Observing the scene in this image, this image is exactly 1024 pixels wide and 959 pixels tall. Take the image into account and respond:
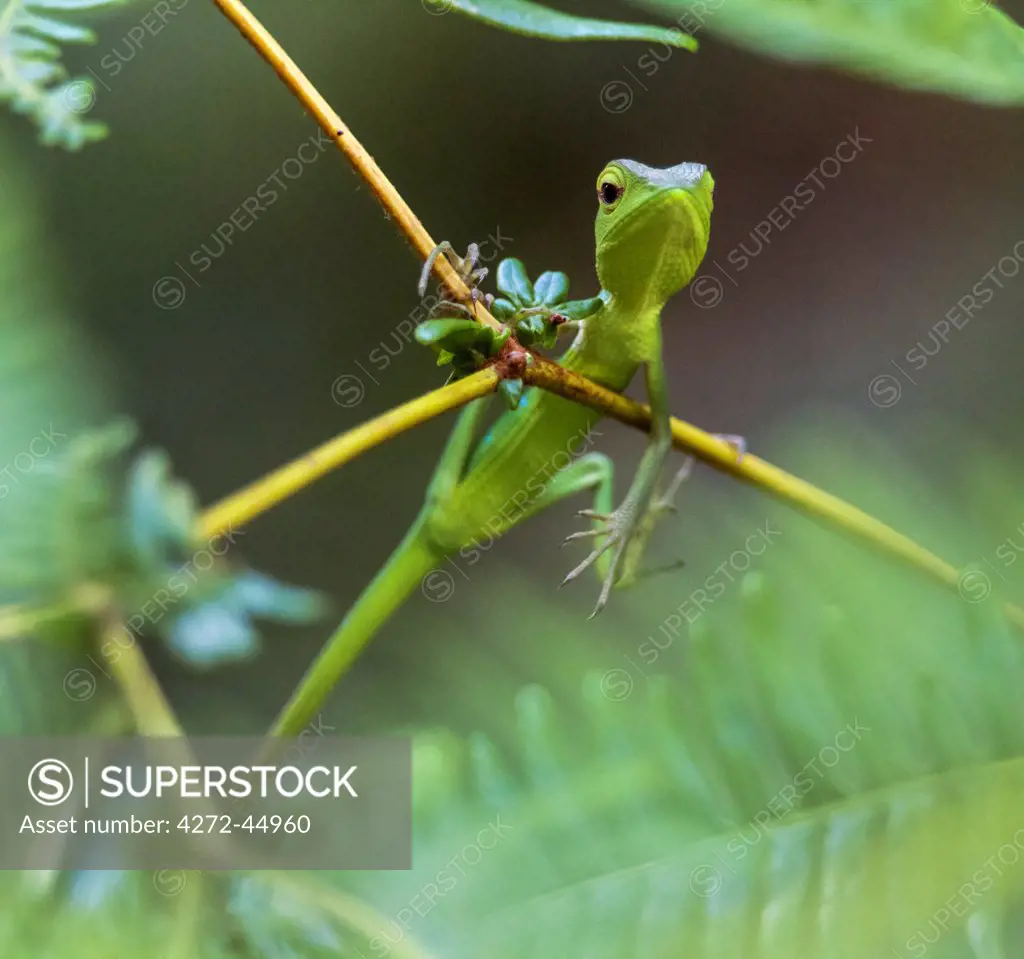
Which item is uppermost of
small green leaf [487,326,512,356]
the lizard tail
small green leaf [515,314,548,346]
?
small green leaf [487,326,512,356]

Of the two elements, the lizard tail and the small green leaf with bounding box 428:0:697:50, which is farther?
the lizard tail

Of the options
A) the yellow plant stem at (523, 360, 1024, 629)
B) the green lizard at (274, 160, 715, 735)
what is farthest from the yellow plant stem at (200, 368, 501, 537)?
the green lizard at (274, 160, 715, 735)

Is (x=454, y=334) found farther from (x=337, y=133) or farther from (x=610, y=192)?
(x=610, y=192)

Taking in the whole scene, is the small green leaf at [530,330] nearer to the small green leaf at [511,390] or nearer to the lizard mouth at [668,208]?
the small green leaf at [511,390]

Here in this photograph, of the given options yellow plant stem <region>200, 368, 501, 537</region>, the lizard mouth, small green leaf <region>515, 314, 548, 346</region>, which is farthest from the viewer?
the lizard mouth

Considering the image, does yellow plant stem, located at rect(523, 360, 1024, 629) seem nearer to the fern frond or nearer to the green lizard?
the green lizard

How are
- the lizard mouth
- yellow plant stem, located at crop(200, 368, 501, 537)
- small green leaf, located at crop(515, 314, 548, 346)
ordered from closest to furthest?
yellow plant stem, located at crop(200, 368, 501, 537), small green leaf, located at crop(515, 314, 548, 346), the lizard mouth

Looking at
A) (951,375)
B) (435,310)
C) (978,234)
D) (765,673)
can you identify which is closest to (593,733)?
(765,673)
